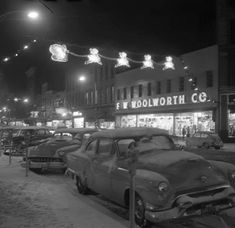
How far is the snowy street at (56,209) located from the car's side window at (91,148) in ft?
3.87

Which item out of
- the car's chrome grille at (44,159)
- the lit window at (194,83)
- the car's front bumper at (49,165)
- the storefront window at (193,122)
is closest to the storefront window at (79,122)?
the storefront window at (193,122)

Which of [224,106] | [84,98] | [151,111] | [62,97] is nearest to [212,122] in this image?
[224,106]

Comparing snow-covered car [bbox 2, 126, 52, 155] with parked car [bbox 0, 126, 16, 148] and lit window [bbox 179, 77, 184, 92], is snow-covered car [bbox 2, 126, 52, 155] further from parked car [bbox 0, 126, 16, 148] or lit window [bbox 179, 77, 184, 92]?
lit window [bbox 179, 77, 184, 92]

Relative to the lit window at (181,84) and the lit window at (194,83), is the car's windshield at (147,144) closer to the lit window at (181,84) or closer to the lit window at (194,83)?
the lit window at (194,83)

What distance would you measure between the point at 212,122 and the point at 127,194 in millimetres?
31045

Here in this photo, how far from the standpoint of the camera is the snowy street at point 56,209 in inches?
282

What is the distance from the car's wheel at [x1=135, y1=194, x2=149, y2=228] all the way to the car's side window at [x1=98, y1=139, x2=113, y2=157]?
1714 mm

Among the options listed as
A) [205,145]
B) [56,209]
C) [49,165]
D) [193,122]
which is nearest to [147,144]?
[56,209]

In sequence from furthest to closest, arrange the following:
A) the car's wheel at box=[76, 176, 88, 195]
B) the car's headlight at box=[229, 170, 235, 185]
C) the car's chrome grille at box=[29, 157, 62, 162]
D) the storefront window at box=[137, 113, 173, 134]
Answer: the storefront window at box=[137, 113, 173, 134], the car's chrome grille at box=[29, 157, 62, 162], the car's wheel at box=[76, 176, 88, 195], the car's headlight at box=[229, 170, 235, 185]

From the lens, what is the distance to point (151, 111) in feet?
148

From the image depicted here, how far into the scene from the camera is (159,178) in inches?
→ 269

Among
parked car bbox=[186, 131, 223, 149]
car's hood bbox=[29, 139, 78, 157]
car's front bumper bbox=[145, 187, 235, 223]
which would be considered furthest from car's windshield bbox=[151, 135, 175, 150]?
parked car bbox=[186, 131, 223, 149]

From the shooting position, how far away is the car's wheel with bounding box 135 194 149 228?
23.3 feet

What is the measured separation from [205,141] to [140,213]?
77.0 feet
